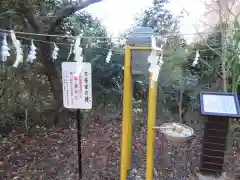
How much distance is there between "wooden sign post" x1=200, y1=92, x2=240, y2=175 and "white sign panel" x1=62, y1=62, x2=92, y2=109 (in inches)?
50.4

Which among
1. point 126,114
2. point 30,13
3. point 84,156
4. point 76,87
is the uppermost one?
point 30,13

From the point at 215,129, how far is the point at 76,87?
5.32ft

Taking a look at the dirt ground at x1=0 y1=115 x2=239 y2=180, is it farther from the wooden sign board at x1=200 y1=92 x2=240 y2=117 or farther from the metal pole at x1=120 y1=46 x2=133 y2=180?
the wooden sign board at x1=200 y1=92 x2=240 y2=117

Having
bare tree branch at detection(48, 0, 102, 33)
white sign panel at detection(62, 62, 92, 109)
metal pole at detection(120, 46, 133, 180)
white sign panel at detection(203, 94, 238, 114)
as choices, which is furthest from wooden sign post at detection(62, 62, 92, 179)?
white sign panel at detection(203, 94, 238, 114)

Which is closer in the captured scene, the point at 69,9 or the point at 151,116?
the point at 151,116

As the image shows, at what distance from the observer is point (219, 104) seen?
2.75 meters

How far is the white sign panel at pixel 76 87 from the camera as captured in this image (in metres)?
2.37

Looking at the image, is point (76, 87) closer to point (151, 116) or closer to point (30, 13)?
point (151, 116)

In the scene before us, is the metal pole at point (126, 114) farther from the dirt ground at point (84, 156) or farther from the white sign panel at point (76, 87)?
the dirt ground at point (84, 156)

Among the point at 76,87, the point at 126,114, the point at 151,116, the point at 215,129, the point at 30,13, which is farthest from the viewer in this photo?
the point at 30,13

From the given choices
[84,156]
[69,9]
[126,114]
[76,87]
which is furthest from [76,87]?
[69,9]

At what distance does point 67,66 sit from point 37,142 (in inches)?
70.6

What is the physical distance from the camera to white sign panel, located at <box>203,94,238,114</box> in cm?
263

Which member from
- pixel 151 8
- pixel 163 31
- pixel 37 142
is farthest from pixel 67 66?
pixel 151 8
